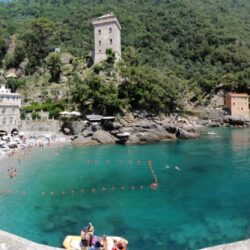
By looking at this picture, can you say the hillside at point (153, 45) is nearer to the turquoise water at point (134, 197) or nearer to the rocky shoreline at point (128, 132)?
the rocky shoreline at point (128, 132)

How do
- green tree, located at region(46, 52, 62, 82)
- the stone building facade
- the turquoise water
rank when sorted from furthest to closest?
the stone building facade
green tree, located at region(46, 52, 62, 82)
the turquoise water

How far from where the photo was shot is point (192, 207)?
23812 millimetres

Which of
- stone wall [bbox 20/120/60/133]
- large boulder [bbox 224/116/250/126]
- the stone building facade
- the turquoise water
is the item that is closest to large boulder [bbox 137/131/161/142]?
the turquoise water

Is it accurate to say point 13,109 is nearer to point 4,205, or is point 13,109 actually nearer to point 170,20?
point 4,205

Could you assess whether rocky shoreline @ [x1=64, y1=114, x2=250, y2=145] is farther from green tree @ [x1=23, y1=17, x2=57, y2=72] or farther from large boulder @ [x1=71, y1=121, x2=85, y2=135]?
green tree @ [x1=23, y1=17, x2=57, y2=72]

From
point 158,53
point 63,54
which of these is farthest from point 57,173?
point 158,53

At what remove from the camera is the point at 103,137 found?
55.3 meters

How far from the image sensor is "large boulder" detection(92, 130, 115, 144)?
54.8 m

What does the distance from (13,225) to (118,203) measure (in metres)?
7.93

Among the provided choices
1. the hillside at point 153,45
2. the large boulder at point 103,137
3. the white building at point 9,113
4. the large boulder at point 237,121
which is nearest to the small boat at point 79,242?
the large boulder at point 103,137

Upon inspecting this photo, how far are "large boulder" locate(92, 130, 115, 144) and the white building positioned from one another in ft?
51.7

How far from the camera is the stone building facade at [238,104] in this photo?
87.2m

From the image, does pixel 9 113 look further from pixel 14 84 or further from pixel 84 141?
pixel 14 84

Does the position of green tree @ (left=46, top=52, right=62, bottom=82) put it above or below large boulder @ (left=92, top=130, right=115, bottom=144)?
above
